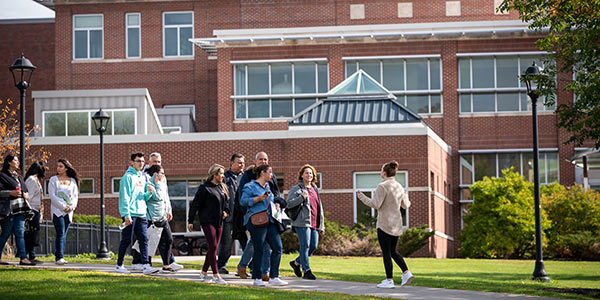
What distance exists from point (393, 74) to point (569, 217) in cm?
1062

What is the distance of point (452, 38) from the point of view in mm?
40156

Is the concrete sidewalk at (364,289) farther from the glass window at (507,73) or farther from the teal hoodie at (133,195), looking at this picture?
the glass window at (507,73)

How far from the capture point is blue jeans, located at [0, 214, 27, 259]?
15352 mm

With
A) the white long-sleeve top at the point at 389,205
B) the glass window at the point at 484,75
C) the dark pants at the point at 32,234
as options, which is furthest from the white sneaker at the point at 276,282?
the glass window at the point at 484,75

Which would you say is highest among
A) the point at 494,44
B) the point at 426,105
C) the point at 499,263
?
the point at 494,44

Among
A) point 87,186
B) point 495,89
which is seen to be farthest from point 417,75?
point 87,186

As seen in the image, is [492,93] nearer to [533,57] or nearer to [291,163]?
[533,57]

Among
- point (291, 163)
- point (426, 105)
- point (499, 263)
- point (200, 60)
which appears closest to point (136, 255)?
point (499, 263)

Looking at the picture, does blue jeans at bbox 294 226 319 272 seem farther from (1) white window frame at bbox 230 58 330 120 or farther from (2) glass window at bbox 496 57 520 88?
(2) glass window at bbox 496 57 520 88

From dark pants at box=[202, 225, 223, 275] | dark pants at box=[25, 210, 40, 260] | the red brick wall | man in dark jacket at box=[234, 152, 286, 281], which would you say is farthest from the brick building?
dark pants at box=[202, 225, 223, 275]

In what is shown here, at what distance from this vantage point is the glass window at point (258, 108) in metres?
40.0

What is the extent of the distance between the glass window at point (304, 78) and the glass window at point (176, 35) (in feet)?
25.3

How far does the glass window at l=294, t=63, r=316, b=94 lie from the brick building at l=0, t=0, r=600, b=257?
5cm

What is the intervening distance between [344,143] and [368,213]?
8.18 ft
